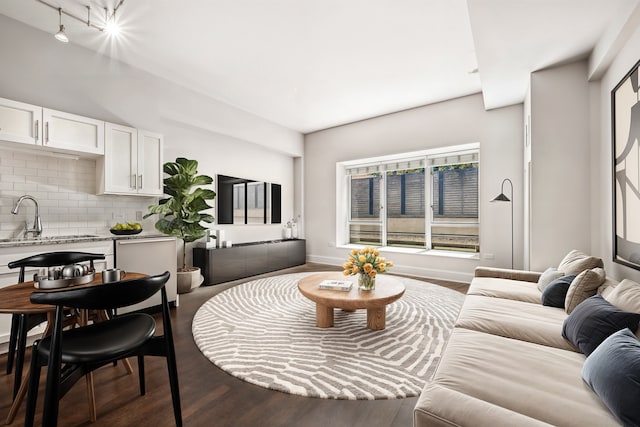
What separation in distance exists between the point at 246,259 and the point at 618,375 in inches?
187

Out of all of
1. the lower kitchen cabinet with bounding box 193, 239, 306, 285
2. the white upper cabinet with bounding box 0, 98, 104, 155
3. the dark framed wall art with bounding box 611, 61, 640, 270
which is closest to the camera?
the dark framed wall art with bounding box 611, 61, 640, 270

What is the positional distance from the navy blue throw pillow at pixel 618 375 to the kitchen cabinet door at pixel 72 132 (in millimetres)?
4361

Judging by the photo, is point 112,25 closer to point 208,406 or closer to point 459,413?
point 208,406

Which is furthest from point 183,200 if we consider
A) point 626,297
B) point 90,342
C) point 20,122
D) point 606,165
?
point 606,165

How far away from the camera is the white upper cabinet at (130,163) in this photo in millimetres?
3400

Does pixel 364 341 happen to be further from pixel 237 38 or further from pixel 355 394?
pixel 237 38

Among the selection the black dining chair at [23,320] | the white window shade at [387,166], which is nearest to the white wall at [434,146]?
the white window shade at [387,166]

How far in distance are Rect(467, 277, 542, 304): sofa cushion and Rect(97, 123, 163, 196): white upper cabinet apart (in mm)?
3919

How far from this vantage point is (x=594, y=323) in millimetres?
1488

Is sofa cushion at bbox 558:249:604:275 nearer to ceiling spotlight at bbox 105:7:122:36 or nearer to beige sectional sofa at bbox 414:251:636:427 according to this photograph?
beige sectional sofa at bbox 414:251:636:427

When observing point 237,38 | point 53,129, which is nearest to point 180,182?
point 53,129

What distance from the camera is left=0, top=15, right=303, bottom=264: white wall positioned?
9.78ft

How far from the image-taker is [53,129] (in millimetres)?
2977

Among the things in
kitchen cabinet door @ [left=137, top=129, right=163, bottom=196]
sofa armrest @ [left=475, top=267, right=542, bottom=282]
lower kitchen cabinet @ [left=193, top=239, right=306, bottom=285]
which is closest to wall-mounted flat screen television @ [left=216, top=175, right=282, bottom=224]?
lower kitchen cabinet @ [left=193, top=239, right=306, bottom=285]
